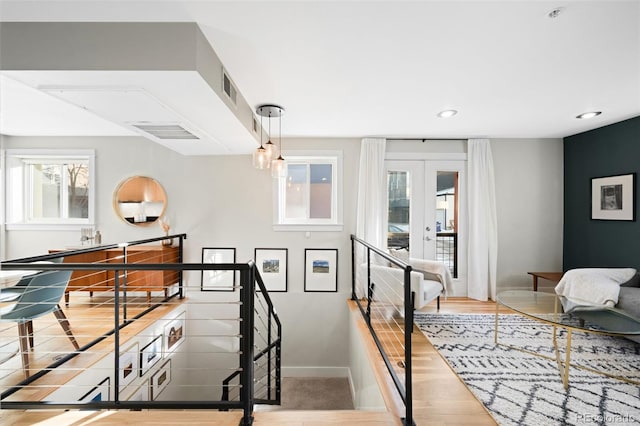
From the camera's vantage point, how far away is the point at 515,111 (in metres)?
3.18

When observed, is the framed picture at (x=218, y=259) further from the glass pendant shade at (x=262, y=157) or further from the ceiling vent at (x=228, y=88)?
the ceiling vent at (x=228, y=88)

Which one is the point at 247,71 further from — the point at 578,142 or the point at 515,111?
the point at 578,142

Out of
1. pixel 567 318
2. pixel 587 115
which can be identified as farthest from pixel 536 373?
pixel 587 115

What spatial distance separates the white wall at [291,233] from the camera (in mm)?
4234

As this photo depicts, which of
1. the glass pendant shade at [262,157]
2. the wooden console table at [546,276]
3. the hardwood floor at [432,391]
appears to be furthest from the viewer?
the wooden console table at [546,276]

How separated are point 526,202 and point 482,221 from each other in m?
0.81

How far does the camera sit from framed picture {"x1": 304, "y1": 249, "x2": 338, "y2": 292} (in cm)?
427

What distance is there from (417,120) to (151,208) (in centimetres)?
388

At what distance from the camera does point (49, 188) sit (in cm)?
432

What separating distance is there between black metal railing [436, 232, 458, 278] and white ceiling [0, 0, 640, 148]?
173 cm

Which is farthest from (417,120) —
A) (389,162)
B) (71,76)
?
(71,76)

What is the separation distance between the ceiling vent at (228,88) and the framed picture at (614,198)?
452cm

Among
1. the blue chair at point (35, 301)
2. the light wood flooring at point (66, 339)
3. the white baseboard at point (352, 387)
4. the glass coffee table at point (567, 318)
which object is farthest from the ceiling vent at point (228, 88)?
the white baseboard at point (352, 387)

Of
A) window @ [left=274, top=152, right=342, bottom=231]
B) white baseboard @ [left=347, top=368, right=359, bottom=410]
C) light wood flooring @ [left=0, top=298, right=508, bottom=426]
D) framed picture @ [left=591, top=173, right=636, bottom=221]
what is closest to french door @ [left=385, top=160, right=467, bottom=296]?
window @ [left=274, top=152, right=342, bottom=231]
